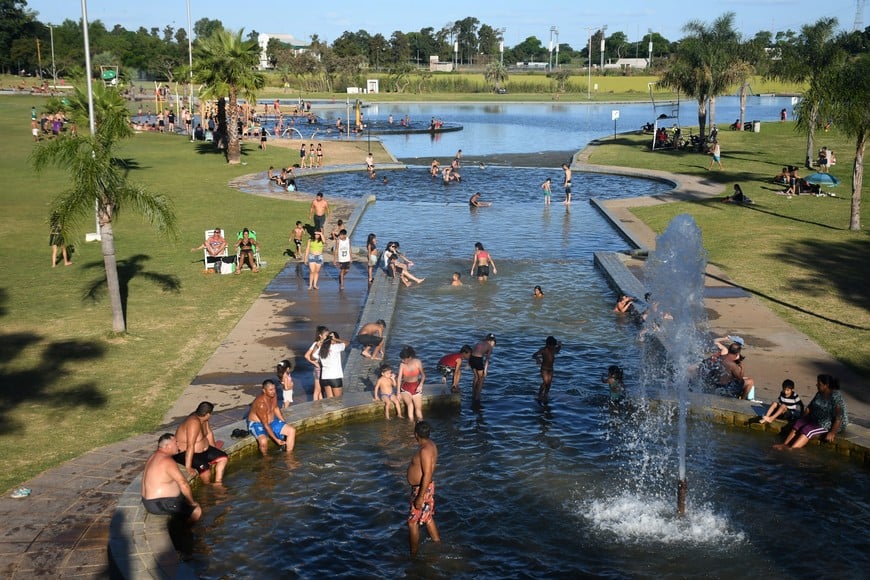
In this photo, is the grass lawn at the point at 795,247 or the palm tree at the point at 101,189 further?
the grass lawn at the point at 795,247

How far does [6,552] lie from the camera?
9.61m

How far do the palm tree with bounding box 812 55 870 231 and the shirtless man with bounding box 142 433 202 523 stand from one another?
2492 cm

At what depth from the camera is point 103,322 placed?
18.9 m

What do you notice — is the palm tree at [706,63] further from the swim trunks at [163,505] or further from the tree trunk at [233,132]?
the swim trunks at [163,505]

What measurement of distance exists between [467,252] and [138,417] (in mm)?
14911

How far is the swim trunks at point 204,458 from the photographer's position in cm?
1190

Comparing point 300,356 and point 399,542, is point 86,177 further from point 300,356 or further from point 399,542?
point 399,542

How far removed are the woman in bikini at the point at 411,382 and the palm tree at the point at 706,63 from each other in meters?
47.4

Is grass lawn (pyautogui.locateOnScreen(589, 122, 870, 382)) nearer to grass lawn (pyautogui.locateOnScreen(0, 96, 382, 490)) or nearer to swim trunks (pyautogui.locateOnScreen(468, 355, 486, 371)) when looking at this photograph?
swim trunks (pyautogui.locateOnScreen(468, 355, 486, 371))

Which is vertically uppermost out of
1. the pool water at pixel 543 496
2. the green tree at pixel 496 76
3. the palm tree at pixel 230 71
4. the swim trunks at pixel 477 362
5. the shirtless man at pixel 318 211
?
the green tree at pixel 496 76

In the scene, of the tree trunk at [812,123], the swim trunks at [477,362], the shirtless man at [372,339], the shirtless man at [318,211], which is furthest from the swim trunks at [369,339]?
the tree trunk at [812,123]

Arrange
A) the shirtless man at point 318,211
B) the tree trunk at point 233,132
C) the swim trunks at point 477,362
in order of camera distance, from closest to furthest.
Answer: the swim trunks at point 477,362 < the shirtless man at point 318,211 < the tree trunk at point 233,132

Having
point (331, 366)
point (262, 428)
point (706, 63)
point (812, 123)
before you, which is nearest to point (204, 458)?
point (262, 428)

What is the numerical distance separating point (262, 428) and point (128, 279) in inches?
460
